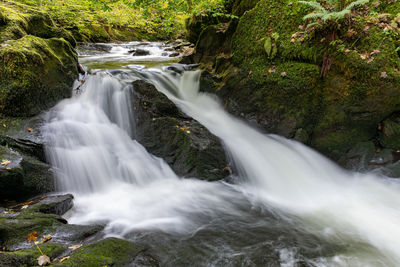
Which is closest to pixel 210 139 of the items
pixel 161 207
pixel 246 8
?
pixel 161 207

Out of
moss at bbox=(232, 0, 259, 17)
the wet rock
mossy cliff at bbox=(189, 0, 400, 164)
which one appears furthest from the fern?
the wet rock

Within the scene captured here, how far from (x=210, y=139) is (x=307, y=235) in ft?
8.42

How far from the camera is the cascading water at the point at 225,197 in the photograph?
287cm

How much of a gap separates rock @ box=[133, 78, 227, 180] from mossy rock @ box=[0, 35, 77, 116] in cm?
182

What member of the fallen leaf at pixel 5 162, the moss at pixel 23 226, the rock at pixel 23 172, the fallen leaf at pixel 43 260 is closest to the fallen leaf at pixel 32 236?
the moss at pixel 23 226

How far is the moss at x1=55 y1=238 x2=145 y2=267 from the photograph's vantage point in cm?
184

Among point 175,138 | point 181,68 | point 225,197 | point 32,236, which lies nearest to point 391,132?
point 225,197

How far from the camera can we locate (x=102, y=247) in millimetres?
2166

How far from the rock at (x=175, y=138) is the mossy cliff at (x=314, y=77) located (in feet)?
5.74

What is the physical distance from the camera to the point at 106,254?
2086mm

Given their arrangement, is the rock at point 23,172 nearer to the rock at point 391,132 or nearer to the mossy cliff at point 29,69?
the mossy cliff at point 29,69

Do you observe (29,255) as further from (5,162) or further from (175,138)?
(175,138)

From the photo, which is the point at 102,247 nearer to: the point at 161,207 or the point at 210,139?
the point at 161,207

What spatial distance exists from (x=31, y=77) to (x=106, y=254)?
4275mm
